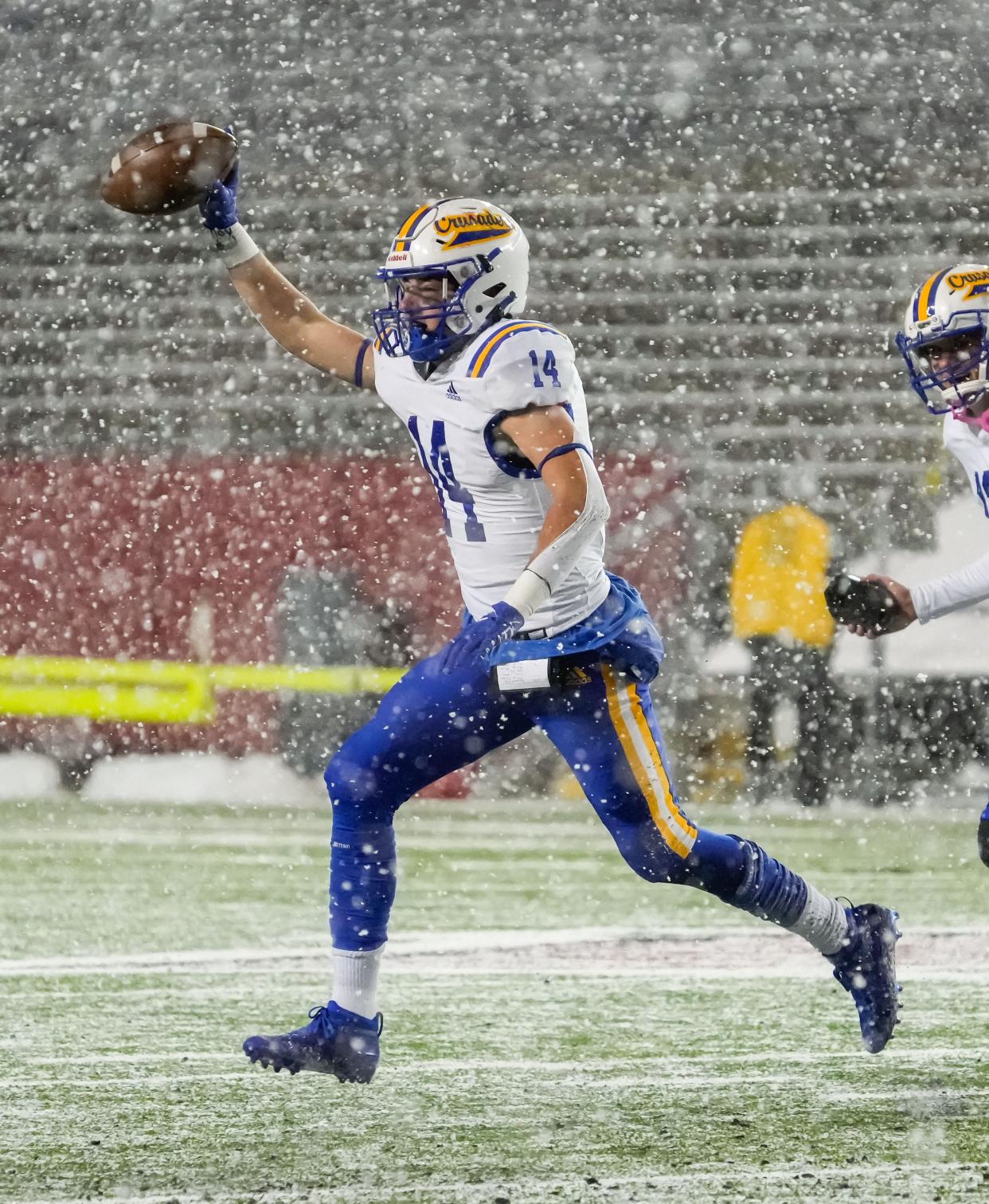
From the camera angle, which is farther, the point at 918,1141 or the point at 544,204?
the point at 544,204

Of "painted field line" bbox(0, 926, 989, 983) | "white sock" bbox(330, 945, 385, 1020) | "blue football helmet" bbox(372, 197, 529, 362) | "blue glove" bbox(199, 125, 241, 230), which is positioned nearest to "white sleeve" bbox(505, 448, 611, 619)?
"blue football helmet" bbox(372, 197, 529, 362)

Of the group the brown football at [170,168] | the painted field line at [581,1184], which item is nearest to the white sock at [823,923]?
the painted field line at [581,1184]

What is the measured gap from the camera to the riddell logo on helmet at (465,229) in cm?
296

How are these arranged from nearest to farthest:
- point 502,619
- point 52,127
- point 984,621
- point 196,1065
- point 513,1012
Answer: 1. point 502,619
2. point 196,1065
3. point 513,1012
4. point 984,621
5. point 52,127

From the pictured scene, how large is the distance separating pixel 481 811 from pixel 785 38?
6177 mm

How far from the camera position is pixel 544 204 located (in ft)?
35.1

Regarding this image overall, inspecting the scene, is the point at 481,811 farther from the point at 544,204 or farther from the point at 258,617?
the point at 544,204

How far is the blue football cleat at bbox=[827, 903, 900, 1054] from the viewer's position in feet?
10.1

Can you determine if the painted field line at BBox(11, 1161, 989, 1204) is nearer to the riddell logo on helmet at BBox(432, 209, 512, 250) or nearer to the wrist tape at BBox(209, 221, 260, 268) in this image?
the riddell logo on helmet at BBox(432, 209, 512, 250)

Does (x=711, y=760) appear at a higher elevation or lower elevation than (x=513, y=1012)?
lower

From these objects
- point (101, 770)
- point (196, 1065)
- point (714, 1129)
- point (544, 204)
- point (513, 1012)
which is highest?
point (714, 1129)

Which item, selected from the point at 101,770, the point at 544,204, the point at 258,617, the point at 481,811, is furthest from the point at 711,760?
the point at 544,204

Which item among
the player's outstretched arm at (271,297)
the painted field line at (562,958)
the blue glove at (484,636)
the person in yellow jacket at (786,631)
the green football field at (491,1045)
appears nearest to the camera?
the green football field at (491,1045)

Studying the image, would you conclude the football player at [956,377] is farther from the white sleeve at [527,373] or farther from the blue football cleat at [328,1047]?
the blue football cleat at [328,1047]
